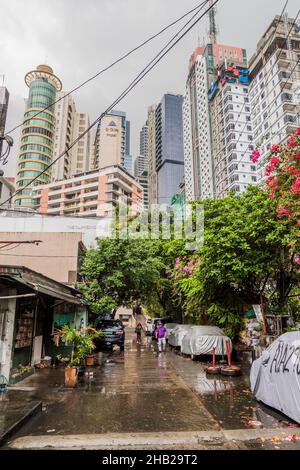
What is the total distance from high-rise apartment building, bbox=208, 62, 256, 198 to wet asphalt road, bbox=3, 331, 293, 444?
213ft

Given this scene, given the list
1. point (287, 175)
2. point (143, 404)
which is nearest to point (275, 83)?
point (287, 175)

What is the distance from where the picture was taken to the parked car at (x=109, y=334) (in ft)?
61.1

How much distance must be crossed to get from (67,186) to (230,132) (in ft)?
137

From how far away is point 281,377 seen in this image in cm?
632

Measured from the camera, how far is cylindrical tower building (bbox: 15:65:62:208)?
7781 cm

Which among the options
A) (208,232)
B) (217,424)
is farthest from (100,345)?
(217,424)

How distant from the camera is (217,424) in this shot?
590 centimetres

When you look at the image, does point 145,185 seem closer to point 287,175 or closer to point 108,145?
point 108,145

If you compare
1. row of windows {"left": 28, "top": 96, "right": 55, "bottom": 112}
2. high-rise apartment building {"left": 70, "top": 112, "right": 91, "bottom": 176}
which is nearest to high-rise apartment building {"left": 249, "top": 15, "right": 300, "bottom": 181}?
row of windows {"left": 28, "top": 96, "right": 55, "bottom": 112}

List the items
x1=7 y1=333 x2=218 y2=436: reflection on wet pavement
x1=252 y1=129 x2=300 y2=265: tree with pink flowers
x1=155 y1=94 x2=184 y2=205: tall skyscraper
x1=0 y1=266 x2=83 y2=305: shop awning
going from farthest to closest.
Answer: x1=155 y1=94 x2=184 y2=205: tall skyscraper, x1=252 y1=129 x2=300 y2=265: tree with pink flowers, x1=0 y1=266 x2=83 y2=305: shop awning, x1=7 y1=333 x2=218 y2=436: reflection on wet pavement

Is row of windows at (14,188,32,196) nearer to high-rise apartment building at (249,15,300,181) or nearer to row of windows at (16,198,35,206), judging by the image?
row of windows at (16,198,35,206)

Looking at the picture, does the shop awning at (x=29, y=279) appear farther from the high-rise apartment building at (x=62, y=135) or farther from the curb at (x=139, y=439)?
the high-rise apartment building at (x=62, y=135)

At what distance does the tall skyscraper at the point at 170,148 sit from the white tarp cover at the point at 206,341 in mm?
132400

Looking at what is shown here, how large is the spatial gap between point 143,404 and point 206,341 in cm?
724
